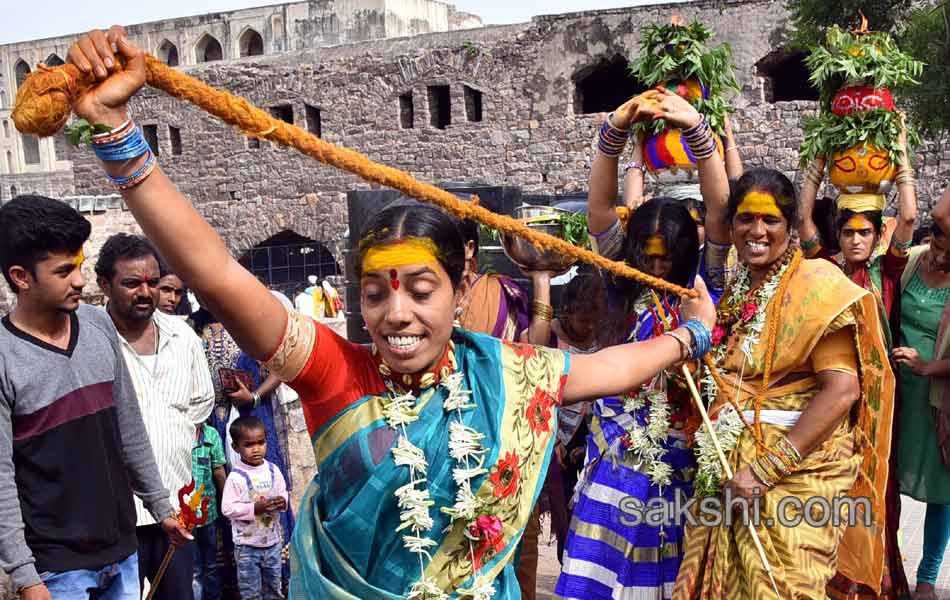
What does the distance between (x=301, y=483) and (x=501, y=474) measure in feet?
14.3

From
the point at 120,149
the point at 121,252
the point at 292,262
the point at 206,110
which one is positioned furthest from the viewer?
the point at 292,262

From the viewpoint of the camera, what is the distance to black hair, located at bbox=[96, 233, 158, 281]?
4.07 m

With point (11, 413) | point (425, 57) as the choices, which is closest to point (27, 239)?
point (11, 413)

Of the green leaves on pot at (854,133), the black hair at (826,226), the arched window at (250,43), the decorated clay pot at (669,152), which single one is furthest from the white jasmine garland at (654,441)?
the arched window at (250,43)

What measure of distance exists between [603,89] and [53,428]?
18.1 meters

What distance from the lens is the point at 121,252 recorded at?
4113 millimetres

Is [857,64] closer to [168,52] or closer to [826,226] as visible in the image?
[826,226]

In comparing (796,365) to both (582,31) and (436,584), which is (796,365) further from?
(582,31)

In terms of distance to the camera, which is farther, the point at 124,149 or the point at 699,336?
the point at 699,336

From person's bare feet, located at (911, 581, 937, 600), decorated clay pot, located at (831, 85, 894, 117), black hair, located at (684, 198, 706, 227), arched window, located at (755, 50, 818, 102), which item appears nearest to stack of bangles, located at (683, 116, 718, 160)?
black hair, located at (684, 198, 706, 227)

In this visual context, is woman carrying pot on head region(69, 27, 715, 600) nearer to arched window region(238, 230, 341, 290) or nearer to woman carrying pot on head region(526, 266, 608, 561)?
woman carrying pot on head region(526, 266, 608, 561)

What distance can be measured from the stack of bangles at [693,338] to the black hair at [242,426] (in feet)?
8.63

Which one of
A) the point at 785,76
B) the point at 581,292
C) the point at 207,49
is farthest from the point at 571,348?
the point at 207,49

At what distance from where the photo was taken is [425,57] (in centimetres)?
2061
